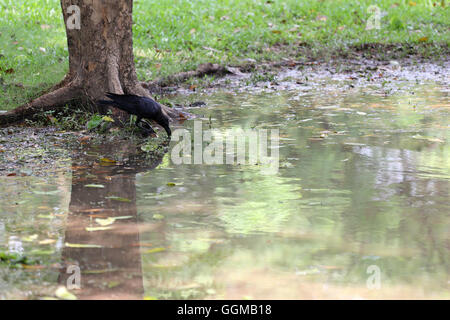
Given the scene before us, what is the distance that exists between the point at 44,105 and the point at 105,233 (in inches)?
150

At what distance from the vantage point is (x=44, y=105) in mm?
6996

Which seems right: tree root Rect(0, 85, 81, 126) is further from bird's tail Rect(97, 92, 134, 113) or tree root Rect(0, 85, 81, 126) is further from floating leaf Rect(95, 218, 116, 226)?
floating leaf Rect(95, 218, 116, 226)

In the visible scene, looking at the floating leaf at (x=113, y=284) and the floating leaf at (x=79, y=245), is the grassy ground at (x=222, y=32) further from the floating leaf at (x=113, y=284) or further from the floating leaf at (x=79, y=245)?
the floating leaf at (x=113, y=284)


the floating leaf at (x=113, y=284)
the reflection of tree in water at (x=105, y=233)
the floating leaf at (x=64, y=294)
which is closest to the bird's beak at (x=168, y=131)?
the reflection of tree in water at (x=105, y=233)

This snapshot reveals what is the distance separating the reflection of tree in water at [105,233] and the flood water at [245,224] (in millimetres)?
10

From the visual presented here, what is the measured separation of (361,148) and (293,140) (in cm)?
69

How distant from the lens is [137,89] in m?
7.19

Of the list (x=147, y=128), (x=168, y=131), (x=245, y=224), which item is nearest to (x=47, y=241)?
(x=245, y=224)

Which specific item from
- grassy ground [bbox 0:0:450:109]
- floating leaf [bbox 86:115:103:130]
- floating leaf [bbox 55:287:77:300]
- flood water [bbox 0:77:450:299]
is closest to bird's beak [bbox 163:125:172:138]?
flood water [bbox 0:77:450:299]

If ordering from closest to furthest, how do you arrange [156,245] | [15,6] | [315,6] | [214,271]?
[214,271]
[156,245]
[15,6]
[315,6]

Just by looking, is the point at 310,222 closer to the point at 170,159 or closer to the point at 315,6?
the point at 170,159

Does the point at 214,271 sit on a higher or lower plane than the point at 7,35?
Answer: lower

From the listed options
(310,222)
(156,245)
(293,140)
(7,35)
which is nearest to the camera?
(156,245)
